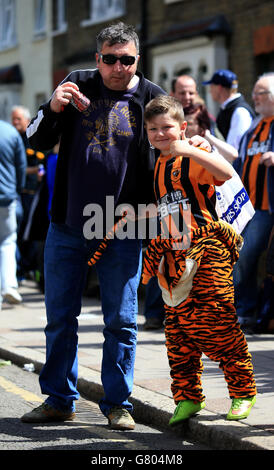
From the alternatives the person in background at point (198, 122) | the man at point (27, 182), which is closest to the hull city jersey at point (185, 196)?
the person in background at point (198, 122)

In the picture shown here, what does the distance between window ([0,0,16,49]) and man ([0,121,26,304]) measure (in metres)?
18.2

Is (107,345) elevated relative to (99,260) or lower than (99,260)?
lower

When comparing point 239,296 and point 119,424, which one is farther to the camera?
point 239,296

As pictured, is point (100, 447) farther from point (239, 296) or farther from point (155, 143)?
point (239, 296)

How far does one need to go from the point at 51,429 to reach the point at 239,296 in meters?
3.53

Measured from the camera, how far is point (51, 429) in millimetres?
5227

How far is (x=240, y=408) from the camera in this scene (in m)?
4.99

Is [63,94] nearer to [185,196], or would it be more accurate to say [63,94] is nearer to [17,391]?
[185,196]

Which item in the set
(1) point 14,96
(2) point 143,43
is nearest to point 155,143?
(2) point 143,43

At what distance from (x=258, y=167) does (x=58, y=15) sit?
18.5m

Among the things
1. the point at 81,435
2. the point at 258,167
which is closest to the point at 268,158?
the point at 258,167

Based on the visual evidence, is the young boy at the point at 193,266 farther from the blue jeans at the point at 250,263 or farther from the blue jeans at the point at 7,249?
the blue jeans at the point at 7,249

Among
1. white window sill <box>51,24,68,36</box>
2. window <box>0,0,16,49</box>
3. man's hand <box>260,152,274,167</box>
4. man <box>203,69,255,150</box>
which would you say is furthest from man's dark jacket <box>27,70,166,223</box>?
window <box>0,0,16,49</box>

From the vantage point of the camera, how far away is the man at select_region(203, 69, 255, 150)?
28.8 feet
